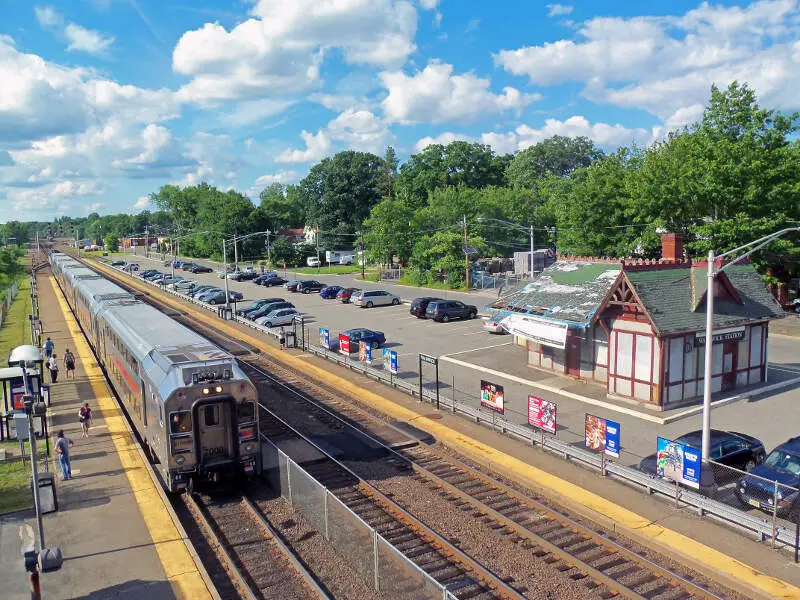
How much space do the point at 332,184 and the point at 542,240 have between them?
159 ft

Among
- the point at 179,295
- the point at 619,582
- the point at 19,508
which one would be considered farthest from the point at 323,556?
the point at 179,295

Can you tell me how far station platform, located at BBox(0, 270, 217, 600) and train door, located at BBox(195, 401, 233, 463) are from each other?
168 cm

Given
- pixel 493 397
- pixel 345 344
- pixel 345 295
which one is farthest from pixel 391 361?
pixel 345 295

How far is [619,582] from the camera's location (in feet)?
40.4

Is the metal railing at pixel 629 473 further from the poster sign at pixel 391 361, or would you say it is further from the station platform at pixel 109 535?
the station platform at pixel 109 535

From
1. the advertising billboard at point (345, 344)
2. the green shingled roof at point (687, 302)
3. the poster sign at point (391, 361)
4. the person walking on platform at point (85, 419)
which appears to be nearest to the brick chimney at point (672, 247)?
the green shingled roof at point (687, 302)

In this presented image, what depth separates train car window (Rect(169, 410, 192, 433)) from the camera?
15250 mm

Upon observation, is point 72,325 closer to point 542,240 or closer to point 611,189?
point 611,189

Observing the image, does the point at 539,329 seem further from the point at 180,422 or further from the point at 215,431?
the point at 180,422

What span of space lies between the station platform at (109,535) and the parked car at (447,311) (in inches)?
1050

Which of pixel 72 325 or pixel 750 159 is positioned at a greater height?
pixel 750 159

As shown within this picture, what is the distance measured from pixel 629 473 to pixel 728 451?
308cm

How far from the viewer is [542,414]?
20109mm

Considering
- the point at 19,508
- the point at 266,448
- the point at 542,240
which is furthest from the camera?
the point at 542,240
